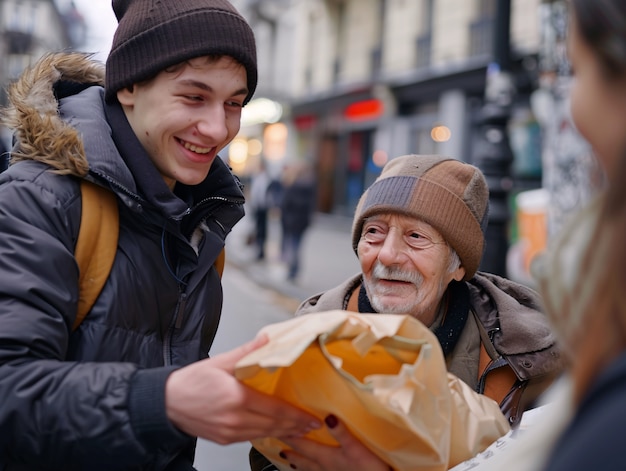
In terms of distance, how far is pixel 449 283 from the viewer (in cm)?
233

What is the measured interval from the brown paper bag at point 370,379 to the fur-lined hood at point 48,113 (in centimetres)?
59

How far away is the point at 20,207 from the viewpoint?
1362mm

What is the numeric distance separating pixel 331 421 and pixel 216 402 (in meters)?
0.27

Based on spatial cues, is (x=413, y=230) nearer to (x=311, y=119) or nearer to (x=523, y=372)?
(x=523, y=372)

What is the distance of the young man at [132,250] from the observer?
4.04 ft

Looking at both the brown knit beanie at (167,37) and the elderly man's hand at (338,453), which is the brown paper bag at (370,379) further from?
the brown knit beanie at (167,37)

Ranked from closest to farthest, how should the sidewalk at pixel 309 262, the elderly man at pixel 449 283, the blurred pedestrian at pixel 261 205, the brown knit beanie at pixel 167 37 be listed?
the brown knit beanie at pixel 167 37 → the elderly man at pixel 449 283 → the sidewalk at pixel 309 262 → the blurred pedestrian at pixel 261 205

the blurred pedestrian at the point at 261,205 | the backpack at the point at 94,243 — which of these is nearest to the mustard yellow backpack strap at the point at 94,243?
the backpack at the point at 94,243

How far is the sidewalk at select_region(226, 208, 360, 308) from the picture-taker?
11.1 m

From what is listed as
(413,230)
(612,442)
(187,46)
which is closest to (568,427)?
(612,442)

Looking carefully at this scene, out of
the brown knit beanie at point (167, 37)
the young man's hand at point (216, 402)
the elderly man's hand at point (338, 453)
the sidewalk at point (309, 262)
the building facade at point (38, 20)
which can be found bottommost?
the sidewalk at point (309, 262)

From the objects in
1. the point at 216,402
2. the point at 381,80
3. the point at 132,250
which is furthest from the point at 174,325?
the point at 381,80

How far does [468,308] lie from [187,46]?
49.6 inches

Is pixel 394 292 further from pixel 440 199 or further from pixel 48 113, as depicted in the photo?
pixel 48 113
